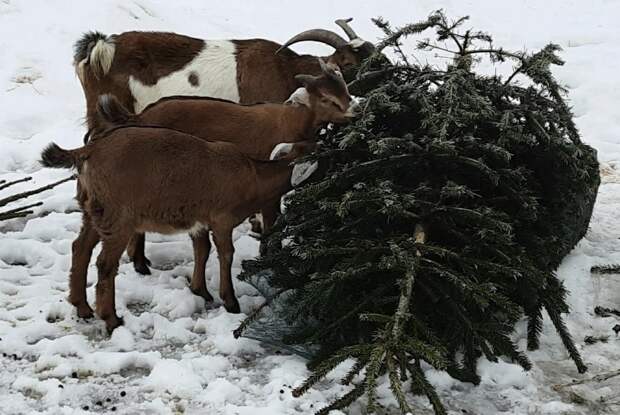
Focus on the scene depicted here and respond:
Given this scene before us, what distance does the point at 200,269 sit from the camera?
193 inches

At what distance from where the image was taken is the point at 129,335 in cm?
434

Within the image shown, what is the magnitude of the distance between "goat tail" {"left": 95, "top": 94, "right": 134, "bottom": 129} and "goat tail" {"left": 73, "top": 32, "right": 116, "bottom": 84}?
4.70 feet

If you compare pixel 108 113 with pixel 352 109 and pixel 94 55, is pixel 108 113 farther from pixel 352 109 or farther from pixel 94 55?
pixel 352 109

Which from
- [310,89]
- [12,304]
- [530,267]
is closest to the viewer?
[530,267]

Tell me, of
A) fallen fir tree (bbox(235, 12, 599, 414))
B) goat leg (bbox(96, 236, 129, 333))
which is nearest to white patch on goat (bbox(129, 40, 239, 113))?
fallen fir tree (bbox(235, 12, 599, 414))

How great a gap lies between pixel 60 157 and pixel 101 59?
219cm

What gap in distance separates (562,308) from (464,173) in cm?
95

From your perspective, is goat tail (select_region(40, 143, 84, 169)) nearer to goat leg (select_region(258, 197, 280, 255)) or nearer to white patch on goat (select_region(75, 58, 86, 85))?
goat leg (select_region(258, 197, 280, 255))

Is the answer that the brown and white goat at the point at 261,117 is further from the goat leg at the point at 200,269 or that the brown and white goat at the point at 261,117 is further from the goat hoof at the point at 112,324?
the goat hoof at the point at 112,324

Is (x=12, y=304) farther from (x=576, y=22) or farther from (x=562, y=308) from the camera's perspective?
(x=576, y=22)

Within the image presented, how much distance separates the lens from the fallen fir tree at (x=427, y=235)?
380 centimetres

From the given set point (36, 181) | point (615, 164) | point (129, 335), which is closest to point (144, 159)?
point (129, 335)

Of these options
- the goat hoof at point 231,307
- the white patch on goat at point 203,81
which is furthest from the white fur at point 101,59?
the goat hoof at point 231,307

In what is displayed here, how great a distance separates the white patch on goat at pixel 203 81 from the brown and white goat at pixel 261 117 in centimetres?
98
